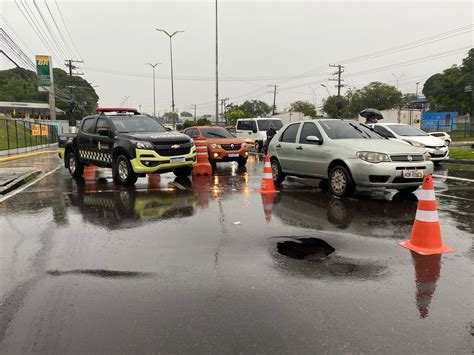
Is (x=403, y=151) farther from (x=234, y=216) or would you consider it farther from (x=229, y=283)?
(x=229, y=283)

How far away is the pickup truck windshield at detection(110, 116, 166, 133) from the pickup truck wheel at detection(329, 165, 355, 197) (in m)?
5.39

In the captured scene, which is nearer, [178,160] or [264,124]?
[178,160]

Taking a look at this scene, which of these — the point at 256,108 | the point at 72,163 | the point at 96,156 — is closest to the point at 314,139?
the point at 96,156

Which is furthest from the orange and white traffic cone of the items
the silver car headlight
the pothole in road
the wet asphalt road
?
the pothole in road

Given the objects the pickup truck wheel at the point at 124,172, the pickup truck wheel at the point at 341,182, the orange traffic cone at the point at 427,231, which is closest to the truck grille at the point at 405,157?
the pickup truck wheel at the point at 341,182

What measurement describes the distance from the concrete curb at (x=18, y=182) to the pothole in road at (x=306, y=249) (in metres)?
8.01

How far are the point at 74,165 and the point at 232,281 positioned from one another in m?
10.8

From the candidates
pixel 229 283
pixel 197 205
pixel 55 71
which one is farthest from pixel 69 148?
pixel 55 71

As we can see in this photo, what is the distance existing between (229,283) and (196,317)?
73cm

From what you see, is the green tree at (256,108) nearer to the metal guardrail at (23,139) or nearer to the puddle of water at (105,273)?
the metal guardrail at (23,139)

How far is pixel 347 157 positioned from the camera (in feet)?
27.2

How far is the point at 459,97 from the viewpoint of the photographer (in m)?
63.8

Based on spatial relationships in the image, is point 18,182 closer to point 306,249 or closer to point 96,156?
point 96,156

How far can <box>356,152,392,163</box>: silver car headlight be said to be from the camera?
7945 millimetres
